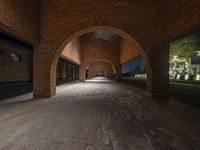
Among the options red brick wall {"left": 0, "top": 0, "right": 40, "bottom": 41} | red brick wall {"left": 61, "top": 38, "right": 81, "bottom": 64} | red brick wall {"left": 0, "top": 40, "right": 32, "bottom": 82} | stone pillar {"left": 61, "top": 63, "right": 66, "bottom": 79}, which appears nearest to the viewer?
red brick wall {"left": 0, "top": 0, "right": 40, "bottom": 41}

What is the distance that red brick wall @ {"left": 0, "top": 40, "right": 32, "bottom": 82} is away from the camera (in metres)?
7.74

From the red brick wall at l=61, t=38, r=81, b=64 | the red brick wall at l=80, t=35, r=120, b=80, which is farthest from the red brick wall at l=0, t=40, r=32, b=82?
the red brick wall at l=80, t=35, r=120, b=80

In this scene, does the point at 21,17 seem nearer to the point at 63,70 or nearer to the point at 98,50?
the point at 63,70

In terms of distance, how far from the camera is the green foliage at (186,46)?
1006 cm

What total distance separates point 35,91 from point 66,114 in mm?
3581

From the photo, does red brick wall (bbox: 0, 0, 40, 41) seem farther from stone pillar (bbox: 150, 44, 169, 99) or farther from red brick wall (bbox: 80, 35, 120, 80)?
red brick wall (bbox: 80, 35, 120, 80)

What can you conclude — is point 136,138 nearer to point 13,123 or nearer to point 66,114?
point 66,114

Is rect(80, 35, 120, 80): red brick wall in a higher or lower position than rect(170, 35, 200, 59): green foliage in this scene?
higher

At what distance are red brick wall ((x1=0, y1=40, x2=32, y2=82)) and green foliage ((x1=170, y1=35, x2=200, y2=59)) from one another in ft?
30.5

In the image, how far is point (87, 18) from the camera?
7254 millimetres

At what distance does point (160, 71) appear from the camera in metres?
7.18

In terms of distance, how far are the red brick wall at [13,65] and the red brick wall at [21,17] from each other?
5.62 ft

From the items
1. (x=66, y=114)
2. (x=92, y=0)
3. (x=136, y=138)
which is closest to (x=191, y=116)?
(x=136, y=138)


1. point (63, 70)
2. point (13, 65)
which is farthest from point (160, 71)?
point (63, 70)
